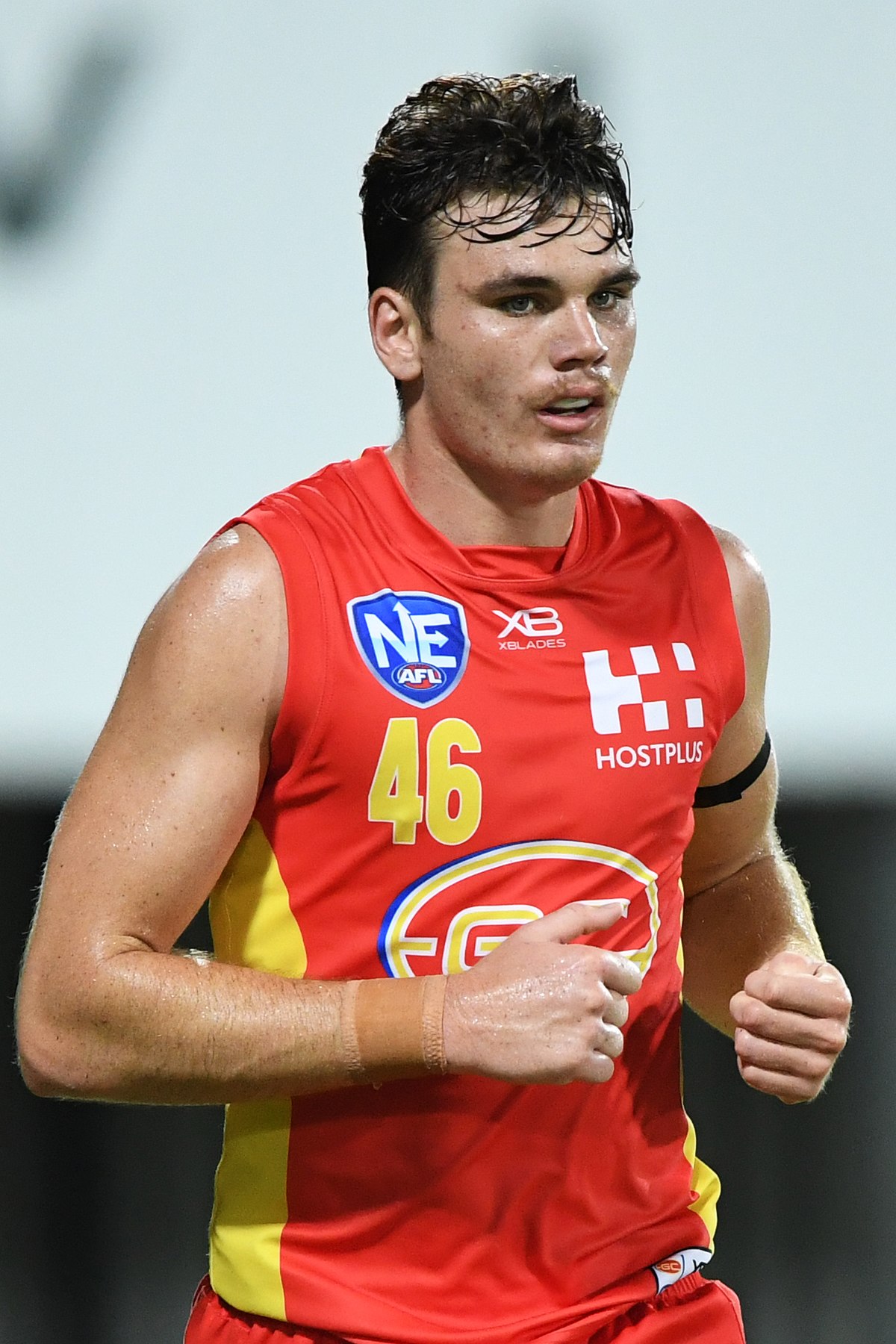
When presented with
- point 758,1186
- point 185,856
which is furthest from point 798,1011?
point 758,1186

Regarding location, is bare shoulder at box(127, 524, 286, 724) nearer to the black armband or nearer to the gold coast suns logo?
the gold coast suns logo

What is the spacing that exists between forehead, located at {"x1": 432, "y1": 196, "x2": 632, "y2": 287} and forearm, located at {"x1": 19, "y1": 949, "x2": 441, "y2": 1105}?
0.68 metres

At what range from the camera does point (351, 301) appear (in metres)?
3.15

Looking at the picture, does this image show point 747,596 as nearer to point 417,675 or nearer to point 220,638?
point 417,675

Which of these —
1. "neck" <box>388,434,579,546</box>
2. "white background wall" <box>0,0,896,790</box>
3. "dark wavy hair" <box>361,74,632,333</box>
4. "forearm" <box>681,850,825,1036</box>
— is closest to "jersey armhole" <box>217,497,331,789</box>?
"neck" <box>388,434,579,546</box>

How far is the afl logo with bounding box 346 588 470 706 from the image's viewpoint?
1626 millimetres

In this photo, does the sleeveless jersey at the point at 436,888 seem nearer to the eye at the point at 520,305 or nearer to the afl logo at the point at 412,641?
the afl logo at the point at 412,641

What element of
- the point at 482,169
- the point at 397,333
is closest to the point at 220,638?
the point at 397,333

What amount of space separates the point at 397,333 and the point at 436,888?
1.85 ft

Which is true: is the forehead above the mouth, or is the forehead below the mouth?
above

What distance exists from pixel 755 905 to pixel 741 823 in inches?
3.6

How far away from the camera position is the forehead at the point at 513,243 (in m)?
1.66

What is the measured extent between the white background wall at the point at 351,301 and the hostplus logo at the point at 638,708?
1.32m

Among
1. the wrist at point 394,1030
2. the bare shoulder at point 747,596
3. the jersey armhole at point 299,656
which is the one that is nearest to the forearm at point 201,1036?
the wrist at point 394,1030
